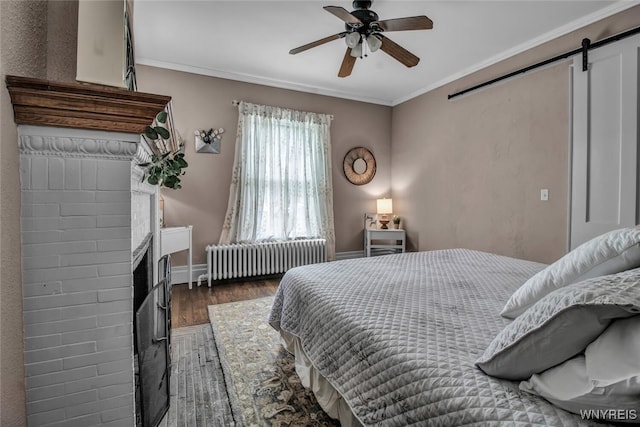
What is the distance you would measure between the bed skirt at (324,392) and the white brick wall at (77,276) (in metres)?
0.82

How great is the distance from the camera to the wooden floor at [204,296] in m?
2.80

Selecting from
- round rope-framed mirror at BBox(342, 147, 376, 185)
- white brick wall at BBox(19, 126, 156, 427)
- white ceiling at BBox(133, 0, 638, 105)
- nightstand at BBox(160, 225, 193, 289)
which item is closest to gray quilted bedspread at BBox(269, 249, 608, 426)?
white brick wall at BBox(19, 126, 156, 427)

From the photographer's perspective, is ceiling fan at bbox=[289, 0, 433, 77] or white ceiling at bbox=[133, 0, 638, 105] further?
white ceiling at bbox=[133, 0, 638, 105]

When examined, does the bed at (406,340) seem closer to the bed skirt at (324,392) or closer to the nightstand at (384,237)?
the bed skirt at (324,392)

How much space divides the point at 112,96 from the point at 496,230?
3707mm

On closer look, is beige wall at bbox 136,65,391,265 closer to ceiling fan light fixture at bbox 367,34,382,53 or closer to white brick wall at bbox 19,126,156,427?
ceiling fan light fixture at bbox 367,34,382,53

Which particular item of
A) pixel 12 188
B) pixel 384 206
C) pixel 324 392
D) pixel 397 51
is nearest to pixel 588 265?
pixel 324 392

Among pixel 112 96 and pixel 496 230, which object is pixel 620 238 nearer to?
pixel 112 96

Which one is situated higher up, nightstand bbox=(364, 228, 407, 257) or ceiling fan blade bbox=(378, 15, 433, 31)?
ceiling fan blade bbox=(378, 15, 433, 31)

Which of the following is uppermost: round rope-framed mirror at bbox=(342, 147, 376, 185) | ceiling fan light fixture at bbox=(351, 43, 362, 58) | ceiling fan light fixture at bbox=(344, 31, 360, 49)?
ceiling fan light fixture at bbox=(344, 31, 360, 49)

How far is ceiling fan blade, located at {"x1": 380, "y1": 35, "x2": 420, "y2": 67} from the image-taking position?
2.41m

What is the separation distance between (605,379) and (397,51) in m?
2.51
